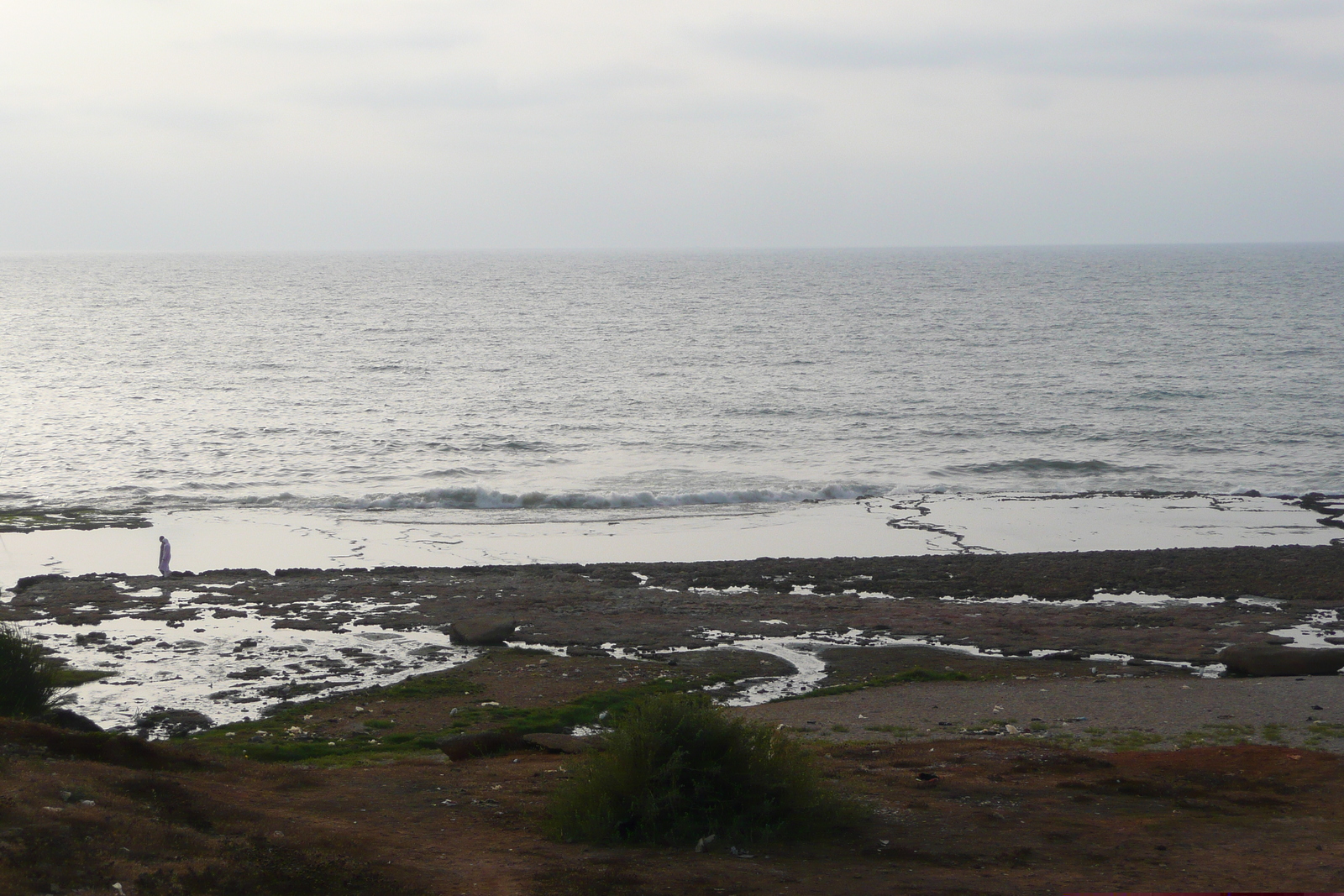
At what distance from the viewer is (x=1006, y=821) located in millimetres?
10305

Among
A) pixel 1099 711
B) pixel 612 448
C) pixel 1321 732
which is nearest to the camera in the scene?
pixel 1321 732

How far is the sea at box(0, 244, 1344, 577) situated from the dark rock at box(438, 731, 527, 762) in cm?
1981

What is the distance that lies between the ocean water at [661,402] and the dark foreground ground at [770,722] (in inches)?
584

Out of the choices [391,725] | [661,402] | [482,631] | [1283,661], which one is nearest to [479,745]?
[391,725]

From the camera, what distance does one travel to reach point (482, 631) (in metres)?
19.2

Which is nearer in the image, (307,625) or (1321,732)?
(1321,732)

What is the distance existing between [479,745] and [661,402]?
41.9m

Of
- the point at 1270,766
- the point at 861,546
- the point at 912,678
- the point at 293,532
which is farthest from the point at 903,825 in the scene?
the point at 293,532

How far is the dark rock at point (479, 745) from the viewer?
13234 mm

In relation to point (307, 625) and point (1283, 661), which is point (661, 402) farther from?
point (1283, 661)

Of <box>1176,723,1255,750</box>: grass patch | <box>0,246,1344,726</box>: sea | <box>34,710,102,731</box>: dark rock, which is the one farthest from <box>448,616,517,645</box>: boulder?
<box>1176,723,1255,750</box>: grass patch

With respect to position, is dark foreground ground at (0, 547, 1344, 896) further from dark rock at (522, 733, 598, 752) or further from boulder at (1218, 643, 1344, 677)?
boulder at (1218, 643, 1344, 677)

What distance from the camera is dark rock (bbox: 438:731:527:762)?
43.4ft

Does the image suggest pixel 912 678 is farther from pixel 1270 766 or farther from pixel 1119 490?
pixel 1119 490
